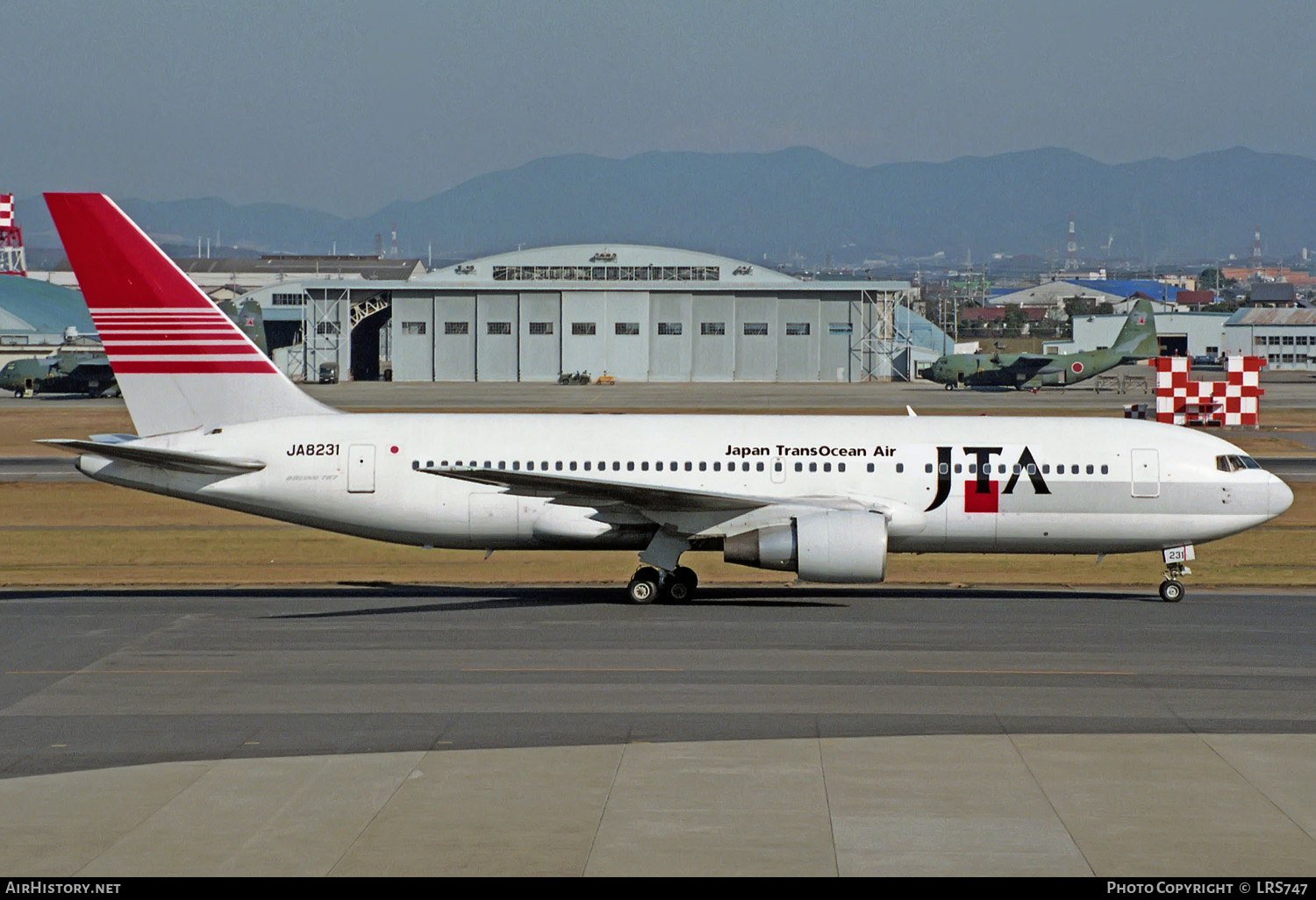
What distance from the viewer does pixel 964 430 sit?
30.2m

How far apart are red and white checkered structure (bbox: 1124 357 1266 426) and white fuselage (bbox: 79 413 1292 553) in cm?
4822

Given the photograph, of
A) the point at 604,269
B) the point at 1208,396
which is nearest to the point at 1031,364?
the point at 1208,396

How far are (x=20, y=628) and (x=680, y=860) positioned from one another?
17.0 m

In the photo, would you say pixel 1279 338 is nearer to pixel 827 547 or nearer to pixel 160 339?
pixel 827 547

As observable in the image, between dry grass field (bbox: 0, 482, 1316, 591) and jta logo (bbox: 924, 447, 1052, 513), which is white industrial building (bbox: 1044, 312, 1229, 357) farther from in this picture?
jta logo (bbox: 924, 447, 1052, 513)

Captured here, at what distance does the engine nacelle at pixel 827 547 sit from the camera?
2723 cm

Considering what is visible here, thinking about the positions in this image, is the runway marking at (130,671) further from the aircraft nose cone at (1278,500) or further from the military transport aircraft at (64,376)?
the military transport aircraft at (64,376)

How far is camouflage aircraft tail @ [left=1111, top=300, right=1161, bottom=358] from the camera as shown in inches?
4592

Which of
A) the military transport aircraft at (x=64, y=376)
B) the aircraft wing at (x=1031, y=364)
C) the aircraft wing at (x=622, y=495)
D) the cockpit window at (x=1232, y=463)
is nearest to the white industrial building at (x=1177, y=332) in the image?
the aircraft wing at (x=1031, y=364)

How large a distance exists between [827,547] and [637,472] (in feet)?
14.8

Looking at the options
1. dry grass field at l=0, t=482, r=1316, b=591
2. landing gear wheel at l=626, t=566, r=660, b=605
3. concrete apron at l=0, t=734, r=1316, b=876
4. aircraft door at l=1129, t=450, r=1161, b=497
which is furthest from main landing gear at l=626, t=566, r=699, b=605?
concrete apron at l=0, t=734, r=1316, b=876

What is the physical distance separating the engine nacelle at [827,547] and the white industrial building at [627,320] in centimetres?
10316

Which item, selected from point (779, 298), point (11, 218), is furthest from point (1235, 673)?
point (11, 218)
